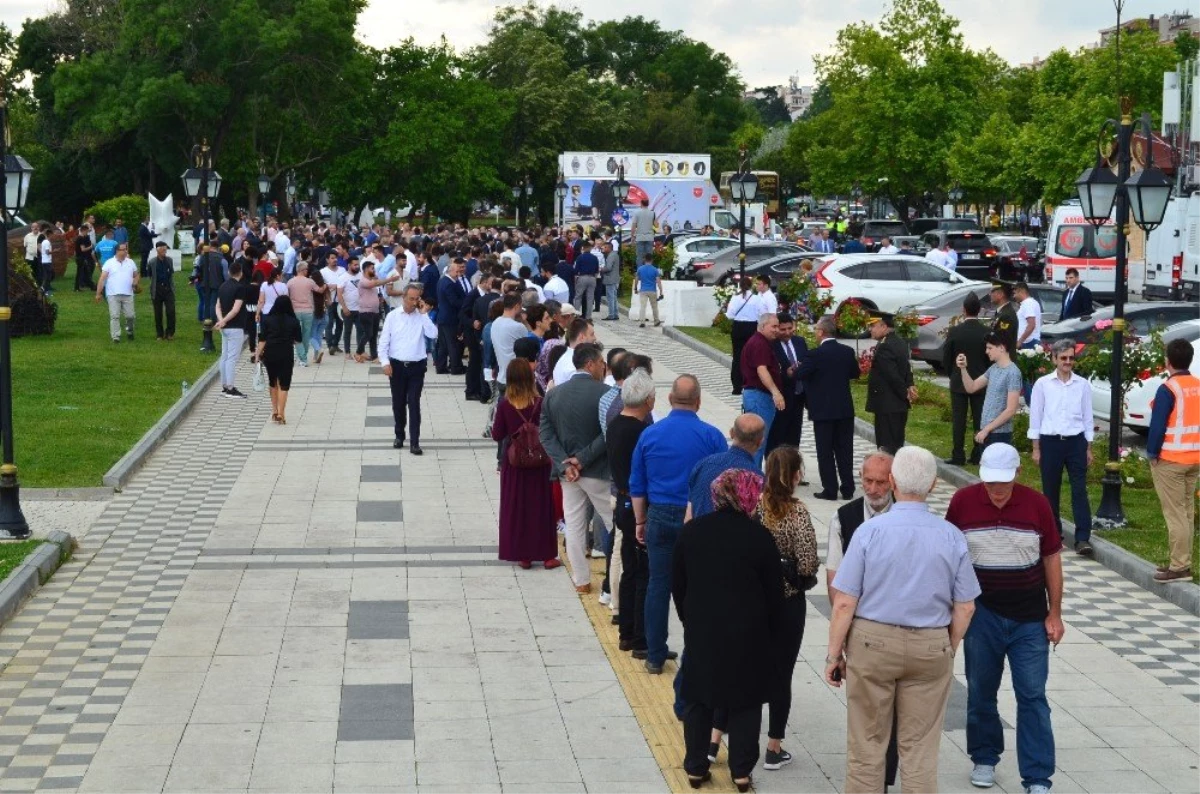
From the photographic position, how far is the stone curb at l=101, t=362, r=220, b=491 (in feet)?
53.7

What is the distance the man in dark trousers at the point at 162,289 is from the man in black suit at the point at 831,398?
621 inches

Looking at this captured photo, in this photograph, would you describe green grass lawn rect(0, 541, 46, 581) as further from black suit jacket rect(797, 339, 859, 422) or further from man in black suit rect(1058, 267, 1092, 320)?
man in black suit rect(1058, 267, 1092, 320)

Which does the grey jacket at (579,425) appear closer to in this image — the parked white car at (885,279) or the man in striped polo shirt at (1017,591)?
the man in striped polo shirt at (1017,591)

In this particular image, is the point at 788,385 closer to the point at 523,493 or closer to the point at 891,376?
the point at 891,376

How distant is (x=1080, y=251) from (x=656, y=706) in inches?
1194

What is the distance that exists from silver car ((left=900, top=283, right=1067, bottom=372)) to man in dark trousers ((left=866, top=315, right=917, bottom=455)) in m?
10.5

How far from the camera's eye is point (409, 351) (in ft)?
59.2

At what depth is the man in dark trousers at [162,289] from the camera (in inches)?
1120

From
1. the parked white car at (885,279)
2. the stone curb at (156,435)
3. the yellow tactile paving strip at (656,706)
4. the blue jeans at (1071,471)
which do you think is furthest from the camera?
the parked white car at (885,279)

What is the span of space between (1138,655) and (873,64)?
206ft

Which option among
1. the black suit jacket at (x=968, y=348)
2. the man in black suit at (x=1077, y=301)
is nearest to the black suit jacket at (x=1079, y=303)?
the man in black suit at (x=1077, y=301)

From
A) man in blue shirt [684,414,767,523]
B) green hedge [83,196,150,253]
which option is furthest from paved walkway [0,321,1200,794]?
green hedge [83,196,150,253]

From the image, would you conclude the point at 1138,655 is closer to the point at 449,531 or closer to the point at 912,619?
the point at 912,619

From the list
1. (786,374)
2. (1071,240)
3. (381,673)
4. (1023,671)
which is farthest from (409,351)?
(1071,240)
